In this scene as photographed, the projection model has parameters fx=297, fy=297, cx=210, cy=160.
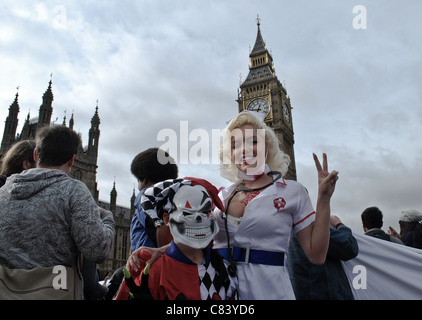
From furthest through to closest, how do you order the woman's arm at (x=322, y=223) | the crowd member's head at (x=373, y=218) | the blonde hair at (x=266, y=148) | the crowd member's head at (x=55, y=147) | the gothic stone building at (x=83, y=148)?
the gothic stone building at (x=83, y=148), the crowd member's head at (x=373, y=218), the blonde hair at (x=266, y=148), the crowd member's head at (x=55, y=147), the woman's arm at (x=322, y=223)

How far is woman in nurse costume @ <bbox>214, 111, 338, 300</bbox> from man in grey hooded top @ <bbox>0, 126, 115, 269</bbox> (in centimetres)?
83

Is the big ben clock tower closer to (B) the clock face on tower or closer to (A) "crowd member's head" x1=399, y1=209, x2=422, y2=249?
(B) the clock face on tower

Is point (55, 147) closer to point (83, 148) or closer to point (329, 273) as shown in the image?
point (329, 273)

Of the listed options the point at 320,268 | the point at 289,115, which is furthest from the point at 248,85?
the point at 320,268

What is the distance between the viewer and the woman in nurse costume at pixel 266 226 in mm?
1785

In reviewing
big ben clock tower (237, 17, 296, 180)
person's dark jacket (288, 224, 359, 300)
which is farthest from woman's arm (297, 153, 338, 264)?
big ben clock tower (237, 17, 296, 180)

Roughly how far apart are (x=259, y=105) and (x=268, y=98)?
1.72 metres

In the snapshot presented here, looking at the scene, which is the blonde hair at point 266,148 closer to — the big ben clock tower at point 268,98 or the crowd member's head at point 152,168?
the crowd member's head at point 152,168

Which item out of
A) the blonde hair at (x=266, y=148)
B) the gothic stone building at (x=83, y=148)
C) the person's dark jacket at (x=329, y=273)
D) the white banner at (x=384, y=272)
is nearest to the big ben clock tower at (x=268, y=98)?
the gothic stone building at (x=83, y=148)

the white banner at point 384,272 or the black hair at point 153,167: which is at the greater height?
the black hair at point 153,167

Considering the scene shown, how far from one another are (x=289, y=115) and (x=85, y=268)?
159 ft

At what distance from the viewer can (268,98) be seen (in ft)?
144

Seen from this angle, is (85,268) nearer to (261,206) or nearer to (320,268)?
(261,206)
